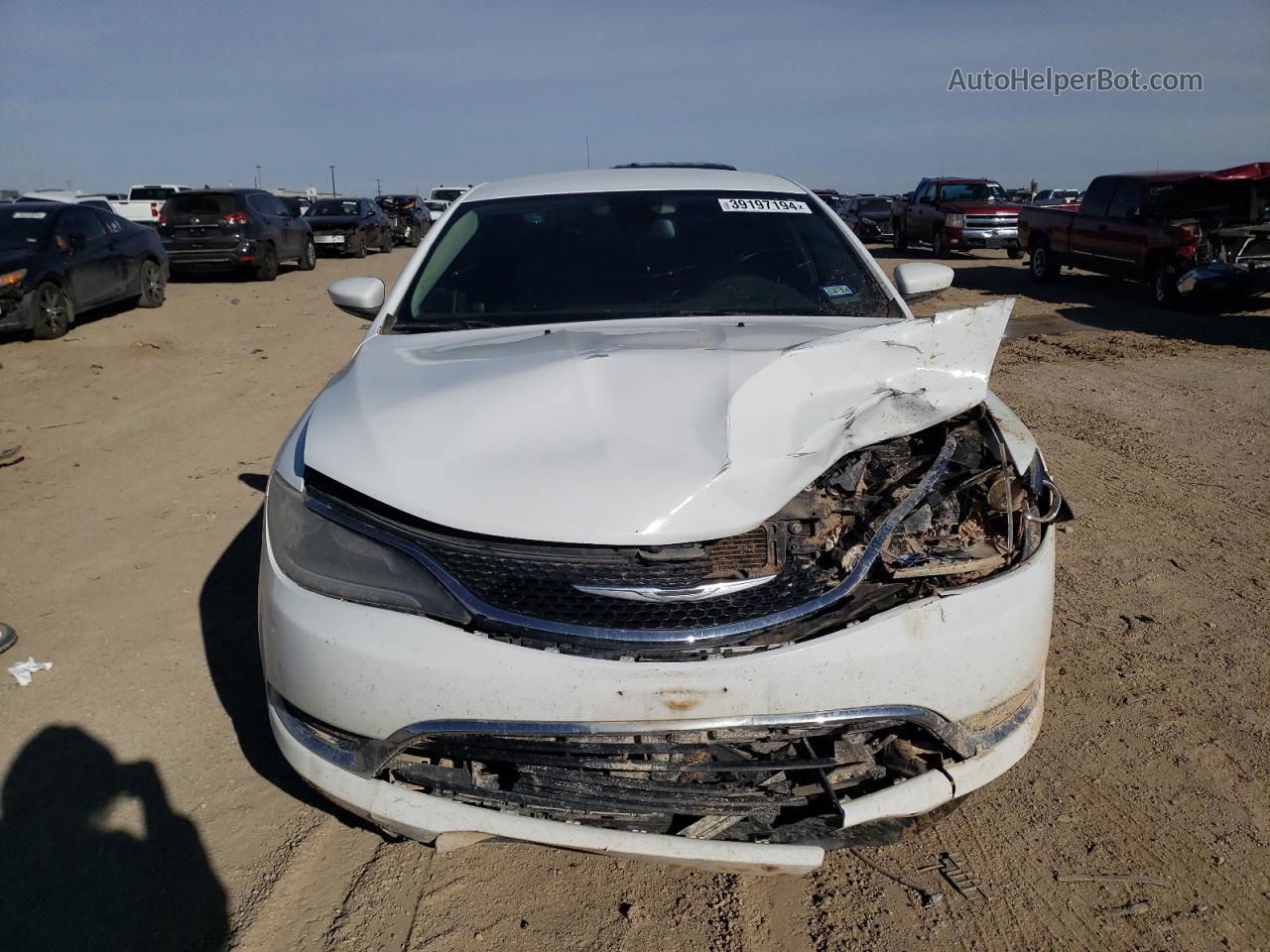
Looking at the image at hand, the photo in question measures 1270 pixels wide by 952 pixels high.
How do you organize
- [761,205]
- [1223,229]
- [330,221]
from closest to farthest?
[761,205] < [1223,229] < [330,221]

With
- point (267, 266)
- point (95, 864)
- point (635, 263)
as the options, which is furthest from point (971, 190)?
point (95, 864)

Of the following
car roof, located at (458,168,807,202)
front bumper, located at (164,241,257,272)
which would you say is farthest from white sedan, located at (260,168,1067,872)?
front bumper, located at (164,241,257,272)

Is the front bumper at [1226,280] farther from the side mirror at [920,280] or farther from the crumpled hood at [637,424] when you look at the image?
the crumpled hood at [637,424]

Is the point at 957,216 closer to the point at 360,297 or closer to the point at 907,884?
the point at 360,297

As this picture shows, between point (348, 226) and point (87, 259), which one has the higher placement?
point (348, 226)

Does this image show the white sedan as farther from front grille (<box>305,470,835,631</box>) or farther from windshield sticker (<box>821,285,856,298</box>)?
windshield sticker (<box>821,285,856,298</box>)

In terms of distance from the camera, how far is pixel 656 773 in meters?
2.07

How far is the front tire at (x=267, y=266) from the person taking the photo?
1750 centimetres

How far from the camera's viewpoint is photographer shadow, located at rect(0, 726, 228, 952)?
225 cm

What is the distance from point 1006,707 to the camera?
7.34ft

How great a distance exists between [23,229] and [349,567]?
37.2ft

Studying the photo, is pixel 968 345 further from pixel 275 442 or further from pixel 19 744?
pixel 275 442

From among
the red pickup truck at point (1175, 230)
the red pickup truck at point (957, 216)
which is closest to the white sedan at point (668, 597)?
the red pickup truck at point (1175, 230)

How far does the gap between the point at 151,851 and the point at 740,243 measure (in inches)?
109
